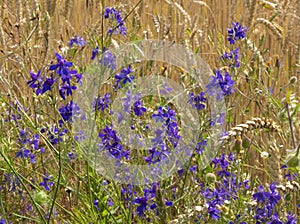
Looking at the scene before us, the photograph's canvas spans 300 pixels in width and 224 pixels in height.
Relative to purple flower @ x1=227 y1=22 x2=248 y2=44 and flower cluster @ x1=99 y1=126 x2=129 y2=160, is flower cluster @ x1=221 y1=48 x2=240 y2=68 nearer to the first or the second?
purple flower @ x1=227 y1=22 x2=248 y2=44

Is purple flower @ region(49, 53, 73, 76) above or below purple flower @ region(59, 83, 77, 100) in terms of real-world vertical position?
above

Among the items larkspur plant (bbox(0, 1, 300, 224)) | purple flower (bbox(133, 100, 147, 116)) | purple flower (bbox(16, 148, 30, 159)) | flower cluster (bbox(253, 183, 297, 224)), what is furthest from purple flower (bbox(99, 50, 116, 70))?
flower cluster (bbox(253, 183, 297, 224))

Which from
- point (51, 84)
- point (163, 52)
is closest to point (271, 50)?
point (163, 52)

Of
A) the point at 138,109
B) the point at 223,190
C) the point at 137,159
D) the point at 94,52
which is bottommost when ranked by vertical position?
the point at 223,190

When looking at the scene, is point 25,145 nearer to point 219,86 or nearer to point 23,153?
point 23,153

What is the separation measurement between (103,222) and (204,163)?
14.7 inches

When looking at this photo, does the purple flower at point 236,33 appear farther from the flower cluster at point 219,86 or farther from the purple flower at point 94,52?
the purple flower at point 94,52

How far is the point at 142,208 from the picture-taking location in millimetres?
1560

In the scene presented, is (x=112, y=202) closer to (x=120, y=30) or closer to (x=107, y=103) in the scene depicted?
(x=107, y=103)

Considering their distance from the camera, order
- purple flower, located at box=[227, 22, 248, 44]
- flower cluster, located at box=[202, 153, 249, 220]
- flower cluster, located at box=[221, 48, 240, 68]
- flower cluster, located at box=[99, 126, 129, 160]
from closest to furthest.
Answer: flower cluster, located at box=[202, 153, 249, 220] < flower cluster, located at box=[99, 126, 129, 160] < flower cluster, located at box=[221, 48, 240, 68] < purple flower, located at box=[227, 22, 248, 44]

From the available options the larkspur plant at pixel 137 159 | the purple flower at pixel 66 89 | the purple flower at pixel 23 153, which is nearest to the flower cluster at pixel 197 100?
the larkspur plant at pixel 137 159

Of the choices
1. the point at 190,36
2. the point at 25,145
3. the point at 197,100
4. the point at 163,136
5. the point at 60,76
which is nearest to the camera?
the point at 60,76

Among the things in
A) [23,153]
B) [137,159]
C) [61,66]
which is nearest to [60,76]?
[61,66]

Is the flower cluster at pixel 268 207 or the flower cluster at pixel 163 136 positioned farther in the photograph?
the flower cluster at pixel 163 136
